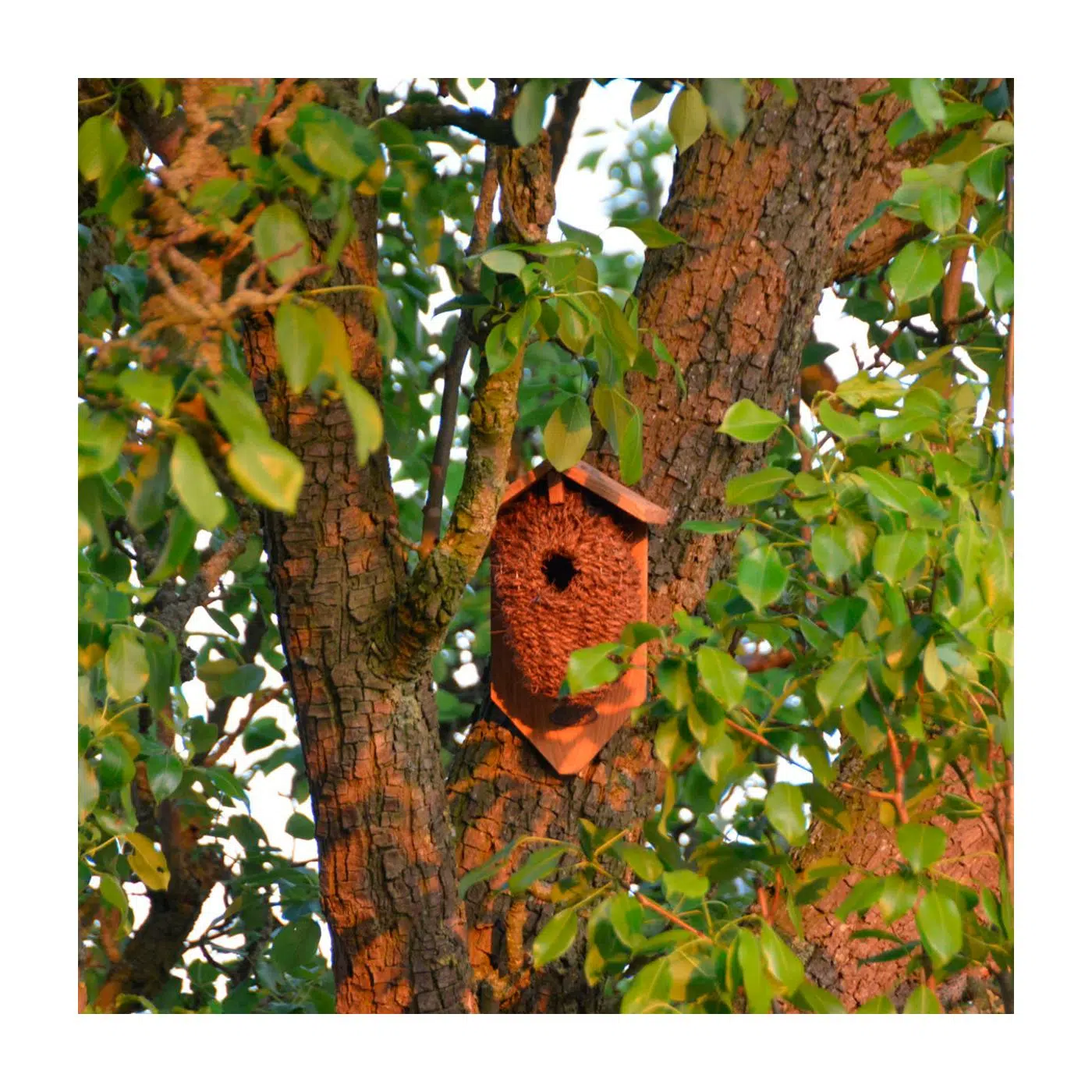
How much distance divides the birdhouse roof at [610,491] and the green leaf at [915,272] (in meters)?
0.36

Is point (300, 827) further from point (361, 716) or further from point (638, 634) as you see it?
point (638, 634)

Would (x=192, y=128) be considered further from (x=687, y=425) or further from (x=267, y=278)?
(x=687, y=425)

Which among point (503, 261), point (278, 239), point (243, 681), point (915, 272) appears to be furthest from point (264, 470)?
point (243, 681)

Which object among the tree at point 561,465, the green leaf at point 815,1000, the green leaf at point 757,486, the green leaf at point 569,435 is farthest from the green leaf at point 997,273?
the green leaf at point 815,1000

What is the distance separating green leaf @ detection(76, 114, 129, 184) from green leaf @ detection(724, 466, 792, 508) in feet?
1.85

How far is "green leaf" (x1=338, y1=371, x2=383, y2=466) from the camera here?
70 cm

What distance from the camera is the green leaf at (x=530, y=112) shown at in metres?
0.95

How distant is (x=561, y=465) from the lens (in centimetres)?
121

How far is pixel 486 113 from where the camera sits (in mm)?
1126

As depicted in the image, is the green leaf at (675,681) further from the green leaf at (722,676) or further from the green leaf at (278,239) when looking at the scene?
the green leaf at (278,239)

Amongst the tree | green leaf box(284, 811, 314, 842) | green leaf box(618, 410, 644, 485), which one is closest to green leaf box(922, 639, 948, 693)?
the tree

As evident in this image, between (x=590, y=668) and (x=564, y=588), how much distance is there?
0.32m
